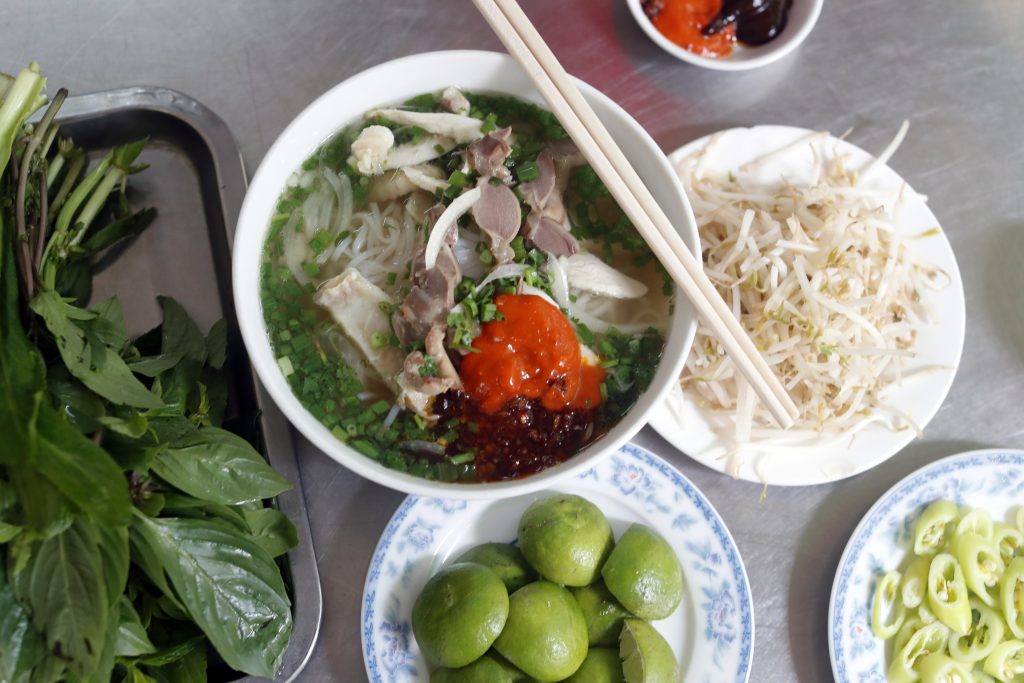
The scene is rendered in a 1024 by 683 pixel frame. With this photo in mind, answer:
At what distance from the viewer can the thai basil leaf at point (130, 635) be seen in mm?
1340

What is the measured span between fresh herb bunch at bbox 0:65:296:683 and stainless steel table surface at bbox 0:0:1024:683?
20.3 inches

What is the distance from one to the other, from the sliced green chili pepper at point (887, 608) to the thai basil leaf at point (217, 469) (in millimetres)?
1385

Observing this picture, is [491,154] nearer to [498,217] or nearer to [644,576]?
[498,217]

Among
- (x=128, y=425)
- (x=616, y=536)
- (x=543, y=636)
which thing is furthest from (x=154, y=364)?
(x=616, y=536)

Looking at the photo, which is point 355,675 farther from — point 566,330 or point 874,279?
point 874,279


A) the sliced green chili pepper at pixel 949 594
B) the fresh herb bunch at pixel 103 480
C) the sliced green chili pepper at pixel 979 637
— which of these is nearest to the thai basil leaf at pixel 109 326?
the fresh herb bunch at pixel 103 480

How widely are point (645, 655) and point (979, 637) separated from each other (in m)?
0.91

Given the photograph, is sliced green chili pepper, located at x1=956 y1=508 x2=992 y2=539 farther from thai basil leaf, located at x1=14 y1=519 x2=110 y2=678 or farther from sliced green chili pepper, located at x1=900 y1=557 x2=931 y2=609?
thai basil leaf, located at x1=14 y1=519 x2=110 y2=678

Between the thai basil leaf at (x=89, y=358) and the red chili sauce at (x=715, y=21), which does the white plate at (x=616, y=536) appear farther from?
the red chili sauce at (x=715, y=21)

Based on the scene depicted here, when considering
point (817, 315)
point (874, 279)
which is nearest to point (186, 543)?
point (817, 315)

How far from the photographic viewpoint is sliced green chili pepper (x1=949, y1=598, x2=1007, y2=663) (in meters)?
1.80

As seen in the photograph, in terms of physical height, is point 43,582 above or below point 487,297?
above

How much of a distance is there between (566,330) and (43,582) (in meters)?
1.00

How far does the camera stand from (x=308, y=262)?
164 cm
